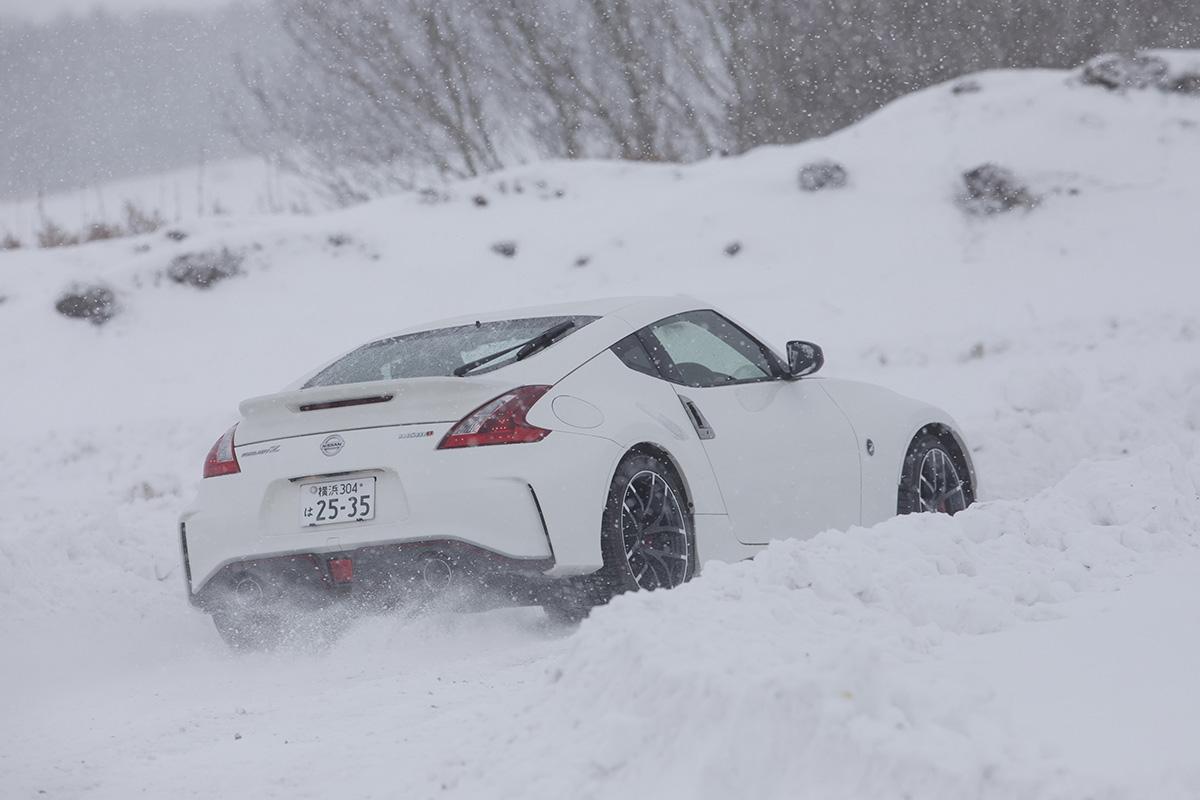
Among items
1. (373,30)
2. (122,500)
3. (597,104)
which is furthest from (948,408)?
(373,30)

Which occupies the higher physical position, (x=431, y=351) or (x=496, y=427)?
(x=431, y=351)

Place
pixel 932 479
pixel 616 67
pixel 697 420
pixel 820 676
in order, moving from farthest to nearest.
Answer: pixel 616 67 < pixel 932 479 < pixel 697 420 < pixel 820 676

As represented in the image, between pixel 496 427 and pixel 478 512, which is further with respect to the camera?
pixel 496 427

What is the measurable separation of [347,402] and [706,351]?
1.79 m

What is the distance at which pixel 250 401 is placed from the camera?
5.69 metres

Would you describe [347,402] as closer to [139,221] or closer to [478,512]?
[478,512]

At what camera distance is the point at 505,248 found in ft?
59.0

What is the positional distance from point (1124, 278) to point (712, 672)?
13.4 metres

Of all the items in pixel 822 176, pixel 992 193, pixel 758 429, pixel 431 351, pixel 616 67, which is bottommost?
pixel 758 429

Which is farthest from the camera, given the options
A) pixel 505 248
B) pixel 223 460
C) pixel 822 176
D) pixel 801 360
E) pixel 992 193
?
pixel 822 176

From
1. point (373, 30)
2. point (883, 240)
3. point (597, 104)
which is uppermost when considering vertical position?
point (373, 30)

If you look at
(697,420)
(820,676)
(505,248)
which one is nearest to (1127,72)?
(505,248)

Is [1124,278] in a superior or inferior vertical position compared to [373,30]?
inferior

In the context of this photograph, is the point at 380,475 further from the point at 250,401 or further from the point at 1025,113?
the point at 1025,113
